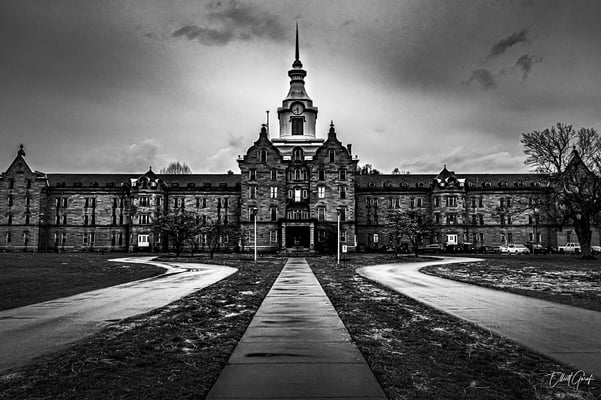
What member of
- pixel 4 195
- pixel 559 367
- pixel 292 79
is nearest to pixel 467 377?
pixel 559 367

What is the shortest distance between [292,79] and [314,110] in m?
8.48

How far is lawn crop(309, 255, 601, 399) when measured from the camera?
22.7 ft

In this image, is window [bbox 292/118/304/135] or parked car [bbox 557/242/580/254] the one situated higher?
window [bbox 292/118/304/135]

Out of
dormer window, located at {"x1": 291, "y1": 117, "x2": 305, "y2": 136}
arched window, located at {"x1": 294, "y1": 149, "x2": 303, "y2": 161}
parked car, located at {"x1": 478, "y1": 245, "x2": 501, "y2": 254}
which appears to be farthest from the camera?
dormer window, located at {"x1": 291, "y1": 117, "x2": 305, "y2": 136}

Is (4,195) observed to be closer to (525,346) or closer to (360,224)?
(360,224)

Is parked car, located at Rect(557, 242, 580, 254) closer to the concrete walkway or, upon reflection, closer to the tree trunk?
the tree trunk

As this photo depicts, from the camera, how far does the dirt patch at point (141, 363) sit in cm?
685

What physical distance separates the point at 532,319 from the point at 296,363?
8317 millimetres

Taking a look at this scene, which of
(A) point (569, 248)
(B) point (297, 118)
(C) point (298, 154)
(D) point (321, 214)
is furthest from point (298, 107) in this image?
(A) point (569, 248)

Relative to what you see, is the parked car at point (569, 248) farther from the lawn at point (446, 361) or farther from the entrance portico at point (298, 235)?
the lawn at point (446, 361)

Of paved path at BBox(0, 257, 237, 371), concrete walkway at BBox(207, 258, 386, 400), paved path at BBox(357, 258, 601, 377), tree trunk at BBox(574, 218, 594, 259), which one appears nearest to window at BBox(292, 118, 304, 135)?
tree trunk at BBox(574, 218, 594, 259)

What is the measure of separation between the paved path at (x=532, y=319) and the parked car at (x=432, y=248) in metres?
65.5

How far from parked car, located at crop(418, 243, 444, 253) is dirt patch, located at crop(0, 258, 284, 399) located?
76.2 m

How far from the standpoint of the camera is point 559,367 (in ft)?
27.1
